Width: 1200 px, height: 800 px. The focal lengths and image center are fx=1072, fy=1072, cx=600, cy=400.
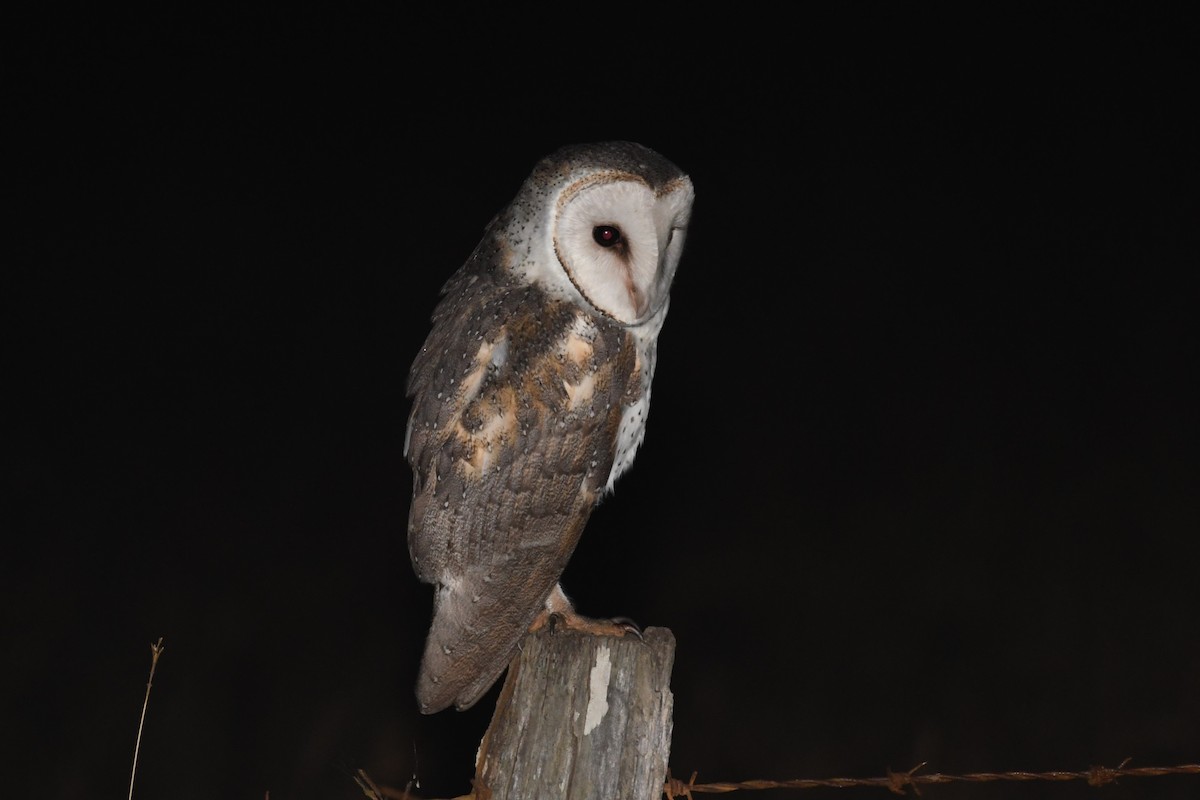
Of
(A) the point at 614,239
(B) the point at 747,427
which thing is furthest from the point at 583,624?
(B) the point at 747,427

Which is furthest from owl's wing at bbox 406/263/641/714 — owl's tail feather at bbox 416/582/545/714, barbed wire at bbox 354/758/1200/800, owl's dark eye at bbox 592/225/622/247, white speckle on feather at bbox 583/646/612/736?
white speckle on feather at bbox 583/646/612/736

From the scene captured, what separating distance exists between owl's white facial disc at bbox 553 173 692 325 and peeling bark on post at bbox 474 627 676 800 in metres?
0.65

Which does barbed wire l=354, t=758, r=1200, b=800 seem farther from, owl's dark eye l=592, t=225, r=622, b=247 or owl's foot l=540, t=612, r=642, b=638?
owl's dark eye l=592, t=225, r=622, b=247

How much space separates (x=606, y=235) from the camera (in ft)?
6.08

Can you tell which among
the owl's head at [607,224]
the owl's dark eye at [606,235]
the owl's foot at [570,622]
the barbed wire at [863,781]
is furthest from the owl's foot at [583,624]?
the owl's dark eye at [606,235]

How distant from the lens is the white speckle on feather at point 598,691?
141 cm

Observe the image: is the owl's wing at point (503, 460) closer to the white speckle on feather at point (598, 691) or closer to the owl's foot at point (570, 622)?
the owl's foot at point (570, 622)

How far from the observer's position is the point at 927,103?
448 cm

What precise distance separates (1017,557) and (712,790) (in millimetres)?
3127

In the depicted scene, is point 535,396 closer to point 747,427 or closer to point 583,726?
point 583,726

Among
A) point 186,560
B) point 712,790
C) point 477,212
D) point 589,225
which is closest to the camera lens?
point 712,790

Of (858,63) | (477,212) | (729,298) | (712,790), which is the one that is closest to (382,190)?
(477,212)

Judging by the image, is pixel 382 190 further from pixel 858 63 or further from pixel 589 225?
pixel 589 225

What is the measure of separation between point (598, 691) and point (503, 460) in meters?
0.57
